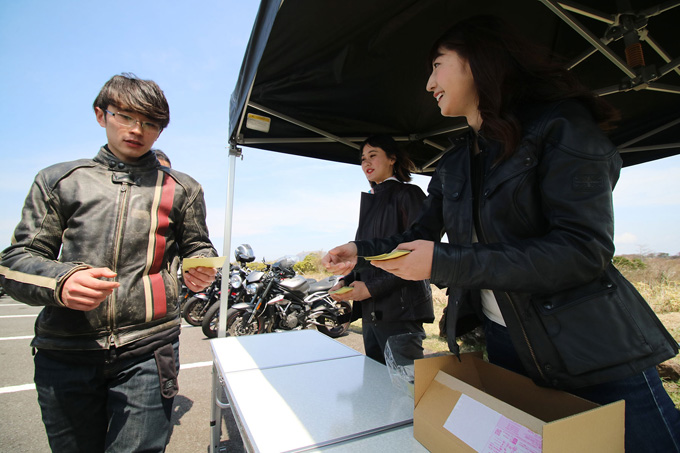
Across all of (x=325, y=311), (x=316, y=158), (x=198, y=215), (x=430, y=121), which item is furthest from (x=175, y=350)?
(x=325, y=311)

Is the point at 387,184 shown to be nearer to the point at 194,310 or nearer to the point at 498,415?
the point at 498,415

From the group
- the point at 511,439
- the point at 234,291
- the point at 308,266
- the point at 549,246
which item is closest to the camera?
the point at 511,439

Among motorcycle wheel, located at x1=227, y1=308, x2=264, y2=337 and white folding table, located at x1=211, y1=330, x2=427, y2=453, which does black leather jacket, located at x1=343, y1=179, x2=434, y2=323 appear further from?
motorcycle wheel, located at x1=227, y1=308, x2=264, y2=337

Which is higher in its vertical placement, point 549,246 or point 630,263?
point 549,246

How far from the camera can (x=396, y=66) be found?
217 centimetres

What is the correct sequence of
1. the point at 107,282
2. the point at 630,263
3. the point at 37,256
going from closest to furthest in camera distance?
the point at 107,282 → the point at 37,256 → the point at 630,263

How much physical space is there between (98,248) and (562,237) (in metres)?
1.56

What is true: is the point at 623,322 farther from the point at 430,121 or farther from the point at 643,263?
the point at 643,263

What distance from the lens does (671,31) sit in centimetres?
207

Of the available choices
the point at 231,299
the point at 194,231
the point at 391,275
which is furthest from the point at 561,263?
the point at 231,299

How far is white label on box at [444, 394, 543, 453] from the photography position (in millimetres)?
645

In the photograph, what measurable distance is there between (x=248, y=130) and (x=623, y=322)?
Answer: 2560 mm

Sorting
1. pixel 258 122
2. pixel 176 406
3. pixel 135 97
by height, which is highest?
pixel 258 122

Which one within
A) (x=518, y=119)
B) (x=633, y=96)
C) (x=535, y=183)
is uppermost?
(x=633, y=96)
